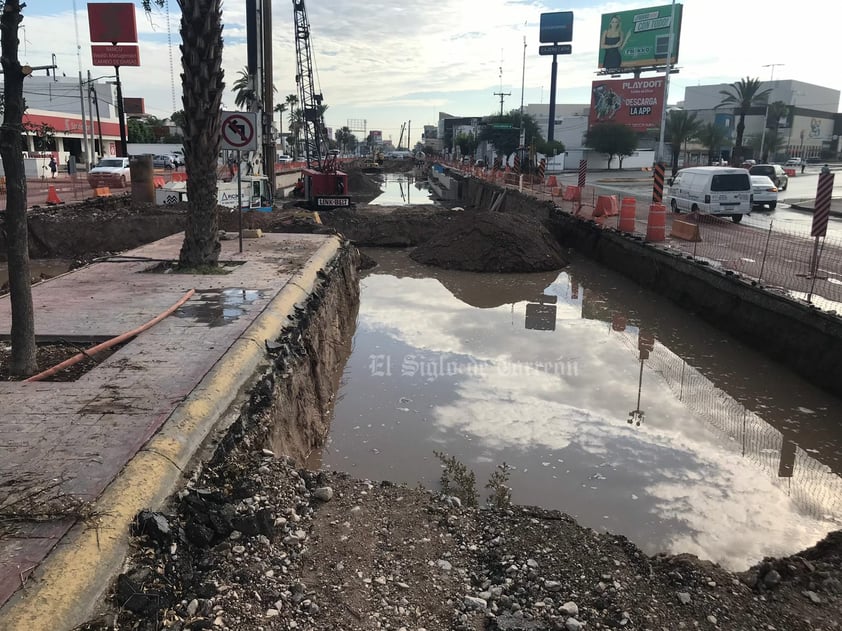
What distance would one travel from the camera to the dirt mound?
18.7 m

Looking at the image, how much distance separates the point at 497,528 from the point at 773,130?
9771 centimetres

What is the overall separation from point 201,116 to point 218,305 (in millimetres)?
3903

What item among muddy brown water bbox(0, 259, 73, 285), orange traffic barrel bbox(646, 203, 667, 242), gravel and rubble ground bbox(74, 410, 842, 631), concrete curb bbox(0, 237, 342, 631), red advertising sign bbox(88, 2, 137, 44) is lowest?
muddy brown water bbox(0, 259, 73, 285)

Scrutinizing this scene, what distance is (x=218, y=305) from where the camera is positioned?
8.29 meters

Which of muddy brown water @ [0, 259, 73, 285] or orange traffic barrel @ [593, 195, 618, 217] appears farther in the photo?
orange traffic barrel @ [593, 195, 618, 217]

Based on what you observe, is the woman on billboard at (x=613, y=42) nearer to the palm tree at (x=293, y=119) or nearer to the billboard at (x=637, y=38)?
the billboard at (x=637, y=38)

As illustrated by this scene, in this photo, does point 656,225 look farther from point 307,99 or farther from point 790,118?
point 790,118

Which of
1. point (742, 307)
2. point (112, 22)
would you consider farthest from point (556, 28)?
point (742, 307)

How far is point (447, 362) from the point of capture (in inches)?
409

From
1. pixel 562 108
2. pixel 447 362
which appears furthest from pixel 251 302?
pixel 562 108

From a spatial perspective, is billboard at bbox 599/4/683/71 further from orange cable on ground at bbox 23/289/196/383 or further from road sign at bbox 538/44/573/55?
orange cable on ground at bbox 23/289/196/383

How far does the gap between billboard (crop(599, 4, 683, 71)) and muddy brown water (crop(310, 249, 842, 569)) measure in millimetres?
77528

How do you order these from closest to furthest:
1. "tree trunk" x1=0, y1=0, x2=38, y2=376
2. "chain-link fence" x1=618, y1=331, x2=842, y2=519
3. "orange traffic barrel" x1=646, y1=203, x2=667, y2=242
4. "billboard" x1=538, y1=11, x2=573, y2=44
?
"tree trunk" x1=0, y1=0, x2=38, y2=376, "chain-link fence" x1=618, y1=331, x2=842, y2=519, "orange traffic barrel" x1=646, y1=203, x2=667, y2=242, "billboard" x1=538, y1=11, x2=573, y2=44

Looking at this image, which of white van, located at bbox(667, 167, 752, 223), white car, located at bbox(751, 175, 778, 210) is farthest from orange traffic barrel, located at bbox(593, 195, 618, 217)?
white car, located at bbox(751, 175, 778, 210)
